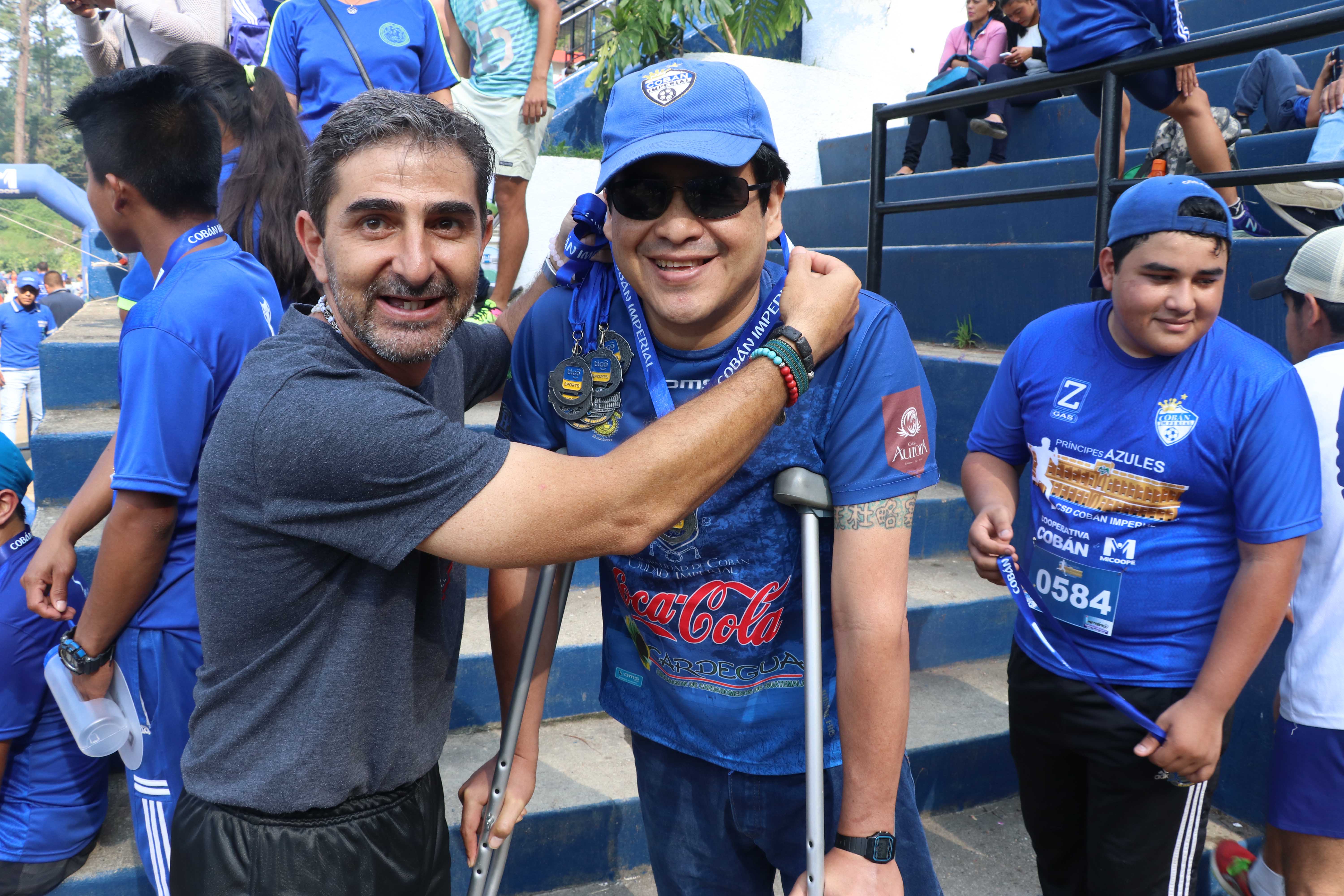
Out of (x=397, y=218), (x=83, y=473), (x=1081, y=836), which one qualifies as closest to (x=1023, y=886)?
(x=1081, y=836)

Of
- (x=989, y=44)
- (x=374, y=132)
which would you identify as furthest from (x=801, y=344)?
(x=989, y=44)

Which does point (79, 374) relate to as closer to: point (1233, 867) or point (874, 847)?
point (874, 847)

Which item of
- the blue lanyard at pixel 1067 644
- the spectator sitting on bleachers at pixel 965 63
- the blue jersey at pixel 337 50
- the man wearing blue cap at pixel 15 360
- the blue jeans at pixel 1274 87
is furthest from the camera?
the man wearing blue cap at pixel 15 360

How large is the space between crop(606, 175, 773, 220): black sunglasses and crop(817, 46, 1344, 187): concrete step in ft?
16.0

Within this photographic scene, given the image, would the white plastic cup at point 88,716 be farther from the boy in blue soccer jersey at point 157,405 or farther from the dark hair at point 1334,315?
the dark hair at point 1334,315

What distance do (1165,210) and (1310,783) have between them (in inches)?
70.3

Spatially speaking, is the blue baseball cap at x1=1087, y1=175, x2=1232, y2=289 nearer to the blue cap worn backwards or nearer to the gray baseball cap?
the gray baseball cap

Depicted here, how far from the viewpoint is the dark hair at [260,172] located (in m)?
3.13

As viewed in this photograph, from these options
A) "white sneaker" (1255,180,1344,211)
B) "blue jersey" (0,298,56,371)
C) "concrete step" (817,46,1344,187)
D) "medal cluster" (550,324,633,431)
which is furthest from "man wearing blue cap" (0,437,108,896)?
"blue jersey" (0,298,56,371)

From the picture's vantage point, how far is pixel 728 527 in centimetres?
197

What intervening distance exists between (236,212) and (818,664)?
2.59 meters

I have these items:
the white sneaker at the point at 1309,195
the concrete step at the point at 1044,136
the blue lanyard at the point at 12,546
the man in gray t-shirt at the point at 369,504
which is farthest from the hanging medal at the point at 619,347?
the concrete step at the point at 1044,136

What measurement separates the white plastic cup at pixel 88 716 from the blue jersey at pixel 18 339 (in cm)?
1165

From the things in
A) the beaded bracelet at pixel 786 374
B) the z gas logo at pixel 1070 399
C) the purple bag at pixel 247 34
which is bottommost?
the z gas logo at pixel 1070 399
